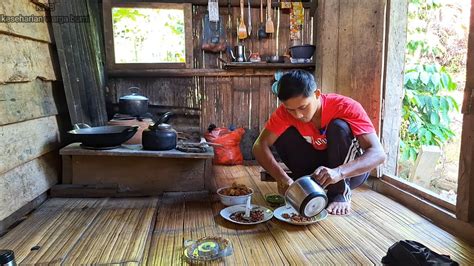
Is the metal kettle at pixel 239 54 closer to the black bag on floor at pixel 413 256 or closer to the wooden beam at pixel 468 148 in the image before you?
the wooden beam at pixel 468 148

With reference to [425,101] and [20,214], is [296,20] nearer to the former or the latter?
[425,101]

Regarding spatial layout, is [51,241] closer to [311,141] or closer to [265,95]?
[311,141]

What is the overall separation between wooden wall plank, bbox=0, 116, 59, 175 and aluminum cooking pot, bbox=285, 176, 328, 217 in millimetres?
1679

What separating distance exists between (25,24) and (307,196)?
218cm

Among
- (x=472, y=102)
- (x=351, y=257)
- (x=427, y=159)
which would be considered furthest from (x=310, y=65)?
(x=351, y=257)

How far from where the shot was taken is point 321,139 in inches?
86.7

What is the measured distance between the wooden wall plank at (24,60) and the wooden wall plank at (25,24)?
4 cm

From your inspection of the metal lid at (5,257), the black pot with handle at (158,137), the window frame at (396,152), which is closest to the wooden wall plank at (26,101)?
the black pot with handle at (158,137)

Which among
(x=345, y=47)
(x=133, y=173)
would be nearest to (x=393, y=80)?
(x=345, y=47)

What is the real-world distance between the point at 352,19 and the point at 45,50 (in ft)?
8.21

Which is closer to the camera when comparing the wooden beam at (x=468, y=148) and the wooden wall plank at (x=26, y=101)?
the wooden beam at (x=468, y=148)

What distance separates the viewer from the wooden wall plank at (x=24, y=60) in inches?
82.3

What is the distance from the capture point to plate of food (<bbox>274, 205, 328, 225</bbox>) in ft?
6.55

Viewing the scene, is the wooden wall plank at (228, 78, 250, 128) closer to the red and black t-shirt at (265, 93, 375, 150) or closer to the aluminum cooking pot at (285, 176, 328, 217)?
the red and black t-shirt at (265, 93, 375, 150)
